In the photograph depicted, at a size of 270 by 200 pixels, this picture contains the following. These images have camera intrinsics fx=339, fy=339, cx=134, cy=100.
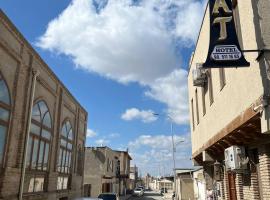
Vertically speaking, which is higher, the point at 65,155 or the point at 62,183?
the point at 65,155

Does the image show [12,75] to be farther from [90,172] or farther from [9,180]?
[90,172]

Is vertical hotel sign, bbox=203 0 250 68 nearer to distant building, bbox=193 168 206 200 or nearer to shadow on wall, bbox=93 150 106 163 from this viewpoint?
distant building, bbox=193 168 206 200

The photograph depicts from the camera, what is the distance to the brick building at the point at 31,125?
13602 mm

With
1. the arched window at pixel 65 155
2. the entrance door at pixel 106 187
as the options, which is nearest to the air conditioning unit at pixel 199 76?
the arched window at pixel 65 155

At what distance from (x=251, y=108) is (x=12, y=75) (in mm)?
10195

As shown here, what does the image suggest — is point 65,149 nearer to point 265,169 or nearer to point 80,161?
point 80,161

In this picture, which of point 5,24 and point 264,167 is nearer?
point 264,167

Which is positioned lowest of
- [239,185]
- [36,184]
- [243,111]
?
[239,185]

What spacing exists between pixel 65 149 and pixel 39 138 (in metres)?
5.58

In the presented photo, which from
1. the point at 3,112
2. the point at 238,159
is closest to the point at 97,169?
the point at 3,112

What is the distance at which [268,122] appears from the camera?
6.57 meters

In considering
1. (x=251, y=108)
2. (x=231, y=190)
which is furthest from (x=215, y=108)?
(x=251, y=108)

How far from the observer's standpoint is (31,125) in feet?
53.5

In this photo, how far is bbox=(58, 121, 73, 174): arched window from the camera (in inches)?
869
